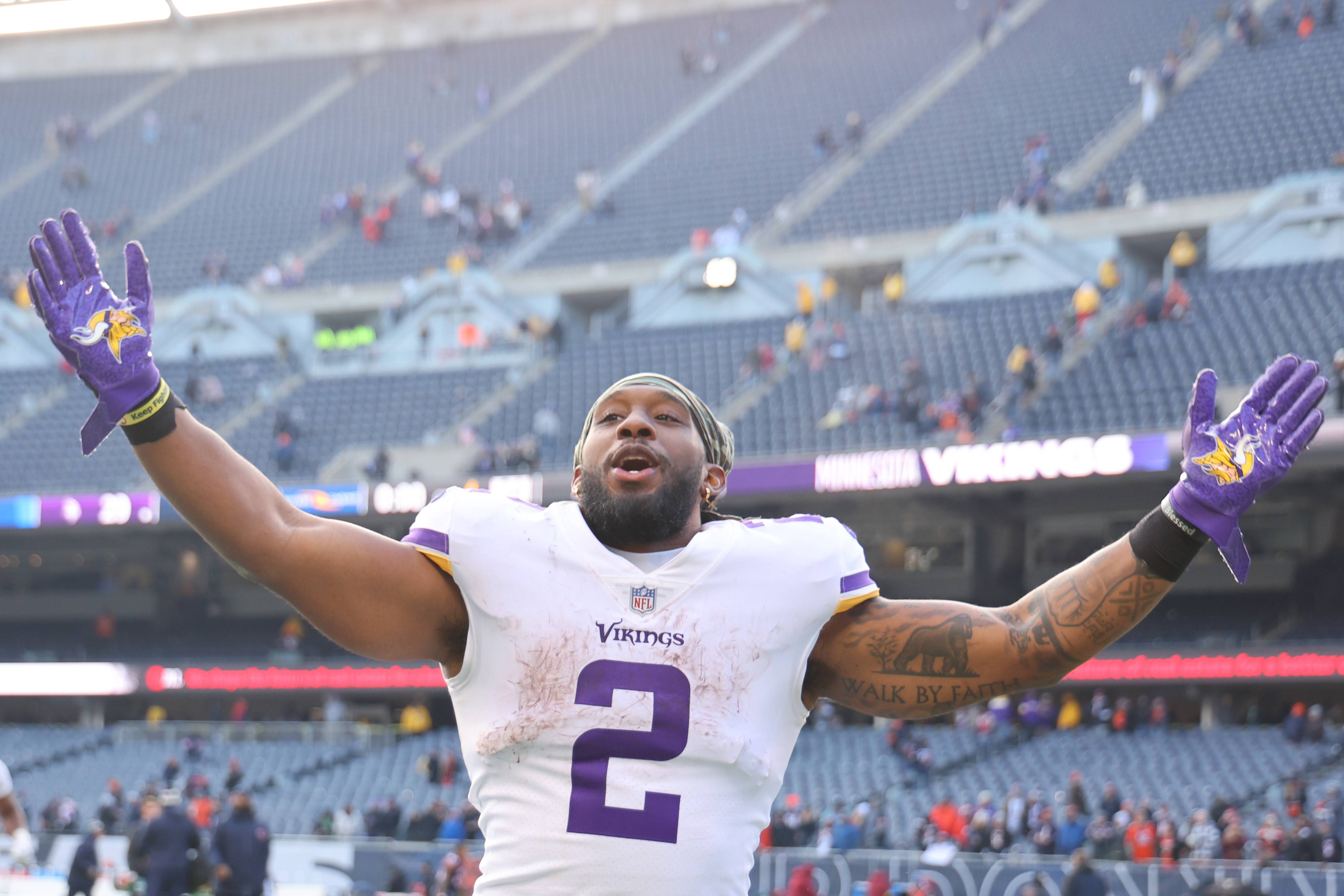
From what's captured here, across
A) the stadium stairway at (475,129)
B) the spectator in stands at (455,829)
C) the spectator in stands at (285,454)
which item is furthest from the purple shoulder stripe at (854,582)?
the stadium stairway at (475,129)

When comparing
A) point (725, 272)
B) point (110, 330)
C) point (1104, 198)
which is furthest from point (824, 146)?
point (110, 330)

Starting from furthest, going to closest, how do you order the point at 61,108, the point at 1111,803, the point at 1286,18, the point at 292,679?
the point at 61,108 < the point at 1286,18 < the point at 292,679 < the point at 1111,803

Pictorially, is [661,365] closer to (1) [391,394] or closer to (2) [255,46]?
(1) [391,394]

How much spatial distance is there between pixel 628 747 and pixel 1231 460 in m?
1.15

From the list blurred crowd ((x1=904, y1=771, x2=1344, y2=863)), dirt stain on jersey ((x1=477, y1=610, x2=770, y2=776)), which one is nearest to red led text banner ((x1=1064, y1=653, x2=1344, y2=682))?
blurred crowd ((x1=904, y1=771, x2=1344, y2=863))

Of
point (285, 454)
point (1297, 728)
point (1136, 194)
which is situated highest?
point (1136, 194)

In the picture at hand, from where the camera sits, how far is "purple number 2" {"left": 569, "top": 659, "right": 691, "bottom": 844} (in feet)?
7.84

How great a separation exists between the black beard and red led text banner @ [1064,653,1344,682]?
17718mm

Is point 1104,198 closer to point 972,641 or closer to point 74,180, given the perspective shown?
point 74,180

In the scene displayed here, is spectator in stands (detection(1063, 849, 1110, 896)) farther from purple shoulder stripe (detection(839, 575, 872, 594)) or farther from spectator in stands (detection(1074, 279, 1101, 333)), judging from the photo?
spectator in stands (detection(1074, 279, 1101, 333))

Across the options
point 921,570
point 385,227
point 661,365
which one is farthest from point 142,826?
point 385,227

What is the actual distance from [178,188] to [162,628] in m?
15.1

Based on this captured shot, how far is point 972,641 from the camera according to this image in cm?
270

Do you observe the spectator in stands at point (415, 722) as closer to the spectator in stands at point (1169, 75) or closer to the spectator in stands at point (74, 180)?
the spectator in stands at point (1169, 75)
